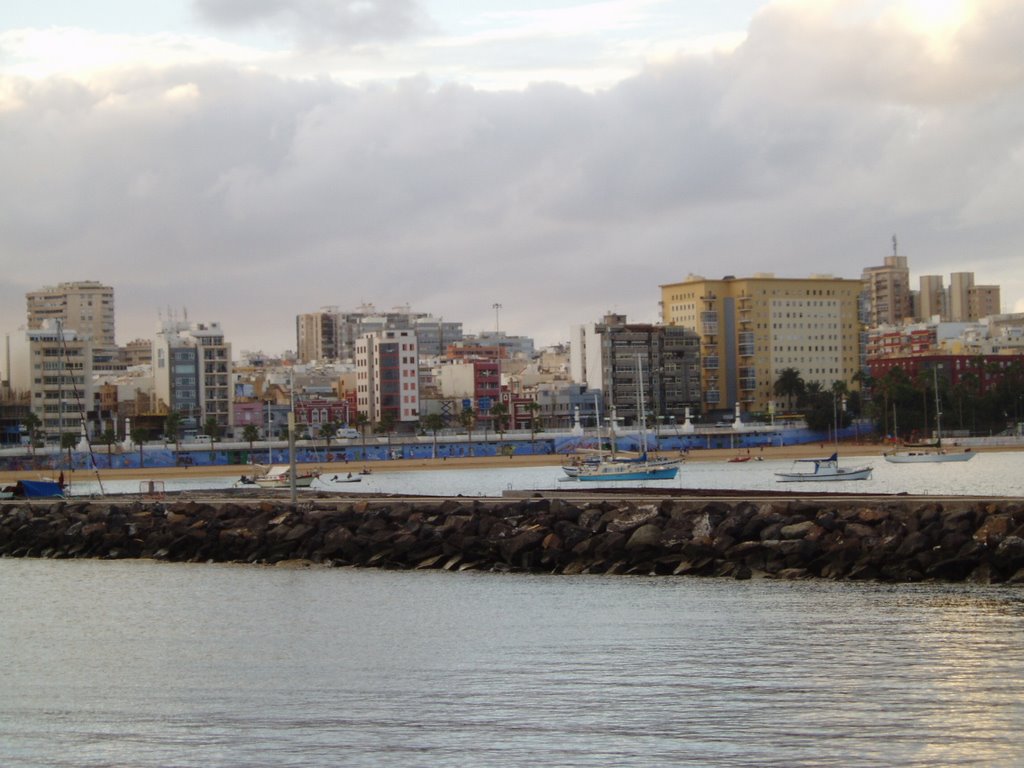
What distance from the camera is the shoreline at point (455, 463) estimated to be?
12925 cm

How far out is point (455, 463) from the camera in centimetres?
14088

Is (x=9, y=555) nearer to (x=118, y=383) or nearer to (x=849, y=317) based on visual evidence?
(x=118, y=383)

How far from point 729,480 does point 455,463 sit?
50.7 metres

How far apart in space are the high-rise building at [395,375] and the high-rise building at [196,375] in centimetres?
1586

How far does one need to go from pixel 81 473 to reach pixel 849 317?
100 m

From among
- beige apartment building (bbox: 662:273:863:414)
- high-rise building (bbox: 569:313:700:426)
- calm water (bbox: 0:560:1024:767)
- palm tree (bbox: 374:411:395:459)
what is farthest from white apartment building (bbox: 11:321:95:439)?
calm water (bbox: 0:560:1024:767)

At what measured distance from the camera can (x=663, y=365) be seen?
7170 inches

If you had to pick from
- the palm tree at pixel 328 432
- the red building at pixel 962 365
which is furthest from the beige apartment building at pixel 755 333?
the palm tree at pixel 328 432

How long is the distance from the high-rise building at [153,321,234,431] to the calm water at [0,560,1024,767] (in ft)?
439

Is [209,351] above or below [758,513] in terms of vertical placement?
above

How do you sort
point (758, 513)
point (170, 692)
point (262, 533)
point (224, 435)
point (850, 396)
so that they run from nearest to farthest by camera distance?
point (170, 692)
point (758, 513)
point (262, 533)
point (224, 435)
point (850, 396)

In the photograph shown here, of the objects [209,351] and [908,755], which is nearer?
[908,755]

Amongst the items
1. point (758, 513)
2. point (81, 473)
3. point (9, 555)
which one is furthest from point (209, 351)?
point (758, 513)

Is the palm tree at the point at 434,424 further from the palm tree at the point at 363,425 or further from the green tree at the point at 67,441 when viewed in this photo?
the green tree at the point at 67,441
